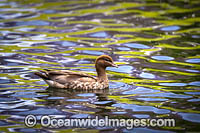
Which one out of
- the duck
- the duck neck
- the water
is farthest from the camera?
the duck neck

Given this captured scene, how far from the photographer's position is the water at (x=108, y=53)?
35.9 feet

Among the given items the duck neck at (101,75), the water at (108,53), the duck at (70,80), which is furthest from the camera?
the duck neck at (101,75)

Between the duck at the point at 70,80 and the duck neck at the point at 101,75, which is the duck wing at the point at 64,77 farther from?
the duck neck at the point at 101,75

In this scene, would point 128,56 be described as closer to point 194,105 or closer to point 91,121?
point 194,105

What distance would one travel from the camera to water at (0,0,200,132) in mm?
10938

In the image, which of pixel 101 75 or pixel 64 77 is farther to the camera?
pixel 101 75

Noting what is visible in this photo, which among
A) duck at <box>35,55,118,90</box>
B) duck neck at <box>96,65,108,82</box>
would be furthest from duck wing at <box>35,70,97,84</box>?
duck neck at <box>96,65,108,82</box>

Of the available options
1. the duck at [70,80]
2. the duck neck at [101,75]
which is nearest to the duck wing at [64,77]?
the duck at [70,80]

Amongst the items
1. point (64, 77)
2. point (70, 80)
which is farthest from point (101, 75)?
point (64, 77)

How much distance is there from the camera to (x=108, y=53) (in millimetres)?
17688

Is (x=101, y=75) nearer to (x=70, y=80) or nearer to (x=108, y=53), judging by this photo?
(x=70, y=80)

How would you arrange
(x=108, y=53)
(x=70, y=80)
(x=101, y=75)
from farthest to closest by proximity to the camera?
(x=108, y=53), (x=101, y=75), (x=70, y=80)

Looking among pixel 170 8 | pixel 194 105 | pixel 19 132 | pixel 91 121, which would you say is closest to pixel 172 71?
pixel 194 105

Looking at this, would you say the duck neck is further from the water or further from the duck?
the water
